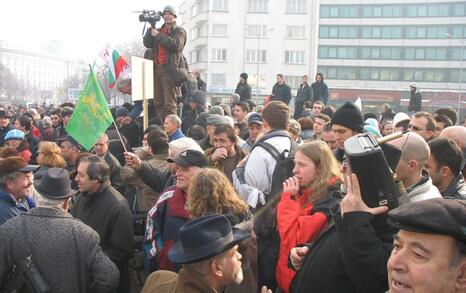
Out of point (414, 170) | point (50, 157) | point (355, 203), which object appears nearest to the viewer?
point (355, 203)

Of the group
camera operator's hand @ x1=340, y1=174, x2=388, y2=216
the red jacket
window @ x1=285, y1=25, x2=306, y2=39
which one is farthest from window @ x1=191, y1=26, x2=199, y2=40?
camera operator's hand @ x1=340, y1=174, x2=388, y2=216

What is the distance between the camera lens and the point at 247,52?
69000 millimetres

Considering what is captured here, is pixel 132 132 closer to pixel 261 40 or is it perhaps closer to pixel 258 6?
pixel 261 40

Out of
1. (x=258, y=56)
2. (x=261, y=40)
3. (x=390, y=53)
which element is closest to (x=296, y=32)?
(x=261, y=40)

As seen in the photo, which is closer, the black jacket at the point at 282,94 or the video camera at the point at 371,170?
the video camera at the point at 371,170

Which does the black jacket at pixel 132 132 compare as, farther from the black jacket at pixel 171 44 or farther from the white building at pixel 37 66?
the white building at pixel 37 66

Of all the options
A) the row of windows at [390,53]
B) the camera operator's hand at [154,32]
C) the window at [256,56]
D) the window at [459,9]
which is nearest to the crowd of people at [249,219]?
the camera operator's hand at [154,32]

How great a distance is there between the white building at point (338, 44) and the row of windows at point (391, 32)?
0.14m

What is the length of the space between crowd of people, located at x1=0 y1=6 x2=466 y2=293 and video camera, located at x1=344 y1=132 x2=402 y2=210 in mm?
29

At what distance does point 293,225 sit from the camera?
13.1 ft

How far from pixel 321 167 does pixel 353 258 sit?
1.34 m

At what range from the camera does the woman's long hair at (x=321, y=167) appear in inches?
161

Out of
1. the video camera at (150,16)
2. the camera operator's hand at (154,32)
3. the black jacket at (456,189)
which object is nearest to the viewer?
the black jacket at (456,189)

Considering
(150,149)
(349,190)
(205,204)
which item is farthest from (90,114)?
(349,190)
